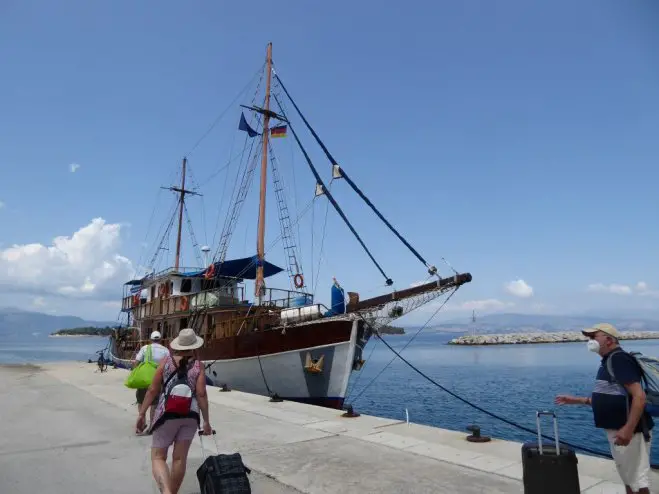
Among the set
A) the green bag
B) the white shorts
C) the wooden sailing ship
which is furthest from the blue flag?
the white shorts

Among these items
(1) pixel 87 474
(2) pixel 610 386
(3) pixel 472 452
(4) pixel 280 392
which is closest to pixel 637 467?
(2) pixel 610 386

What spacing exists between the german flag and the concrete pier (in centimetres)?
1628

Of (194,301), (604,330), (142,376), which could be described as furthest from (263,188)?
(604,330)

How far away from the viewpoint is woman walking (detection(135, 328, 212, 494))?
422 centimetres

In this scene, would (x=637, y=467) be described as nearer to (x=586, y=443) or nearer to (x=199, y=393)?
(x=199, y=393)

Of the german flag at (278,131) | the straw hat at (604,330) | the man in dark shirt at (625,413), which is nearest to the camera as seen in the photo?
the man in dark shirt at (625,413)

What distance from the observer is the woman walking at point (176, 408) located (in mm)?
4219

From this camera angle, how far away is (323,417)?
31.8 ft

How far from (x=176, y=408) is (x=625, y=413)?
3766 millimetres

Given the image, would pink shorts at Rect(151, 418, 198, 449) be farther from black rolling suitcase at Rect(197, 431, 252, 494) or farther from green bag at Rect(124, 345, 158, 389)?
green bag at Rect(124, 345, 158, 389)

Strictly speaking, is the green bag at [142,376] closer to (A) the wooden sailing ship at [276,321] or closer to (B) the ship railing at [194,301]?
(A) the wooden sailing ship at [276,321]

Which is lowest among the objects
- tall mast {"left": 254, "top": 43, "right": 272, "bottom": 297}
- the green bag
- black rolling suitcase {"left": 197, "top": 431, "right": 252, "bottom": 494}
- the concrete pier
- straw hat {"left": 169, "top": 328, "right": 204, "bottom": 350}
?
the concrete pier

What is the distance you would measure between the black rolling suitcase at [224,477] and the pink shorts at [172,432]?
324 mm

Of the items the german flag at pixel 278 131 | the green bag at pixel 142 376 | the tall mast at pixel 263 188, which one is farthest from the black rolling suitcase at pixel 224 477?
the german flag at pixel 278 131
